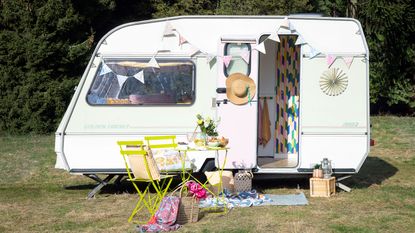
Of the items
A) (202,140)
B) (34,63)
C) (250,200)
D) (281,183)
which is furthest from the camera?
(34,63)

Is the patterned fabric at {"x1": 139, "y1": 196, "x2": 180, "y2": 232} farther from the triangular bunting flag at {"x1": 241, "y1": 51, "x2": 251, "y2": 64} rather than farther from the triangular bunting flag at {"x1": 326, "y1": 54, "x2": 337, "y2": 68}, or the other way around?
the triangular bunting flag at {"x1": 326, "y1": 54, "x2": 337, "y2": 68}

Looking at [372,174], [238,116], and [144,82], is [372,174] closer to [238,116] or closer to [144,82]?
[238,116]

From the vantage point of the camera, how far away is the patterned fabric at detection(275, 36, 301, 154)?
10.3 m

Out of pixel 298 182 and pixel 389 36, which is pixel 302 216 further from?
pixel 389 36

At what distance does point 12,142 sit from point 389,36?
31.5ft

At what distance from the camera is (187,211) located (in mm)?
7371

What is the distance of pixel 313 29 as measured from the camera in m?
9.23

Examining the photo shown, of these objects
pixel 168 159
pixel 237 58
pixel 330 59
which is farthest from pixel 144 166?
pixel 330 59

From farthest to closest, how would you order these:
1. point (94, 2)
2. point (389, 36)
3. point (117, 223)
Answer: point (94, 2) < point (389, 36) < point (117, 223)

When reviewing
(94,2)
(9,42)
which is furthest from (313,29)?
(94,2)

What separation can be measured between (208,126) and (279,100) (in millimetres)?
2354

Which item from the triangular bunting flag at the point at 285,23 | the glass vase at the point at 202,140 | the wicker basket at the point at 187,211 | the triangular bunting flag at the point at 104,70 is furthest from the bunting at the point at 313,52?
the wicker basket at the point at 187,211

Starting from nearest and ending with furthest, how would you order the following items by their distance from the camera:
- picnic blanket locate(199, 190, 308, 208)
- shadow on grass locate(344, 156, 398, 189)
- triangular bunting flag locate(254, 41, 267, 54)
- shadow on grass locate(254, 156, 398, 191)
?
picnic blanket locate(199, 190, 308, 208)
triangular bunting flag locate(254, 41, 267, 54)
shadow on grass locate(254, 156, 398, 191)
shadow on grass locate(344, 156, 398, 189)

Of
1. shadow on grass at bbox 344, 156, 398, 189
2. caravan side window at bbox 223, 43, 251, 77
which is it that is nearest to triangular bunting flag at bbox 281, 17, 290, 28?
caravan side window at bbox 223, 43, 251, 77
